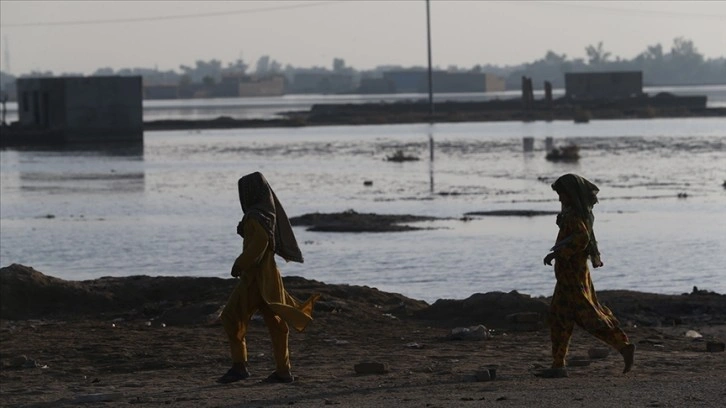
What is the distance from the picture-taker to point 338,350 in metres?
11.7

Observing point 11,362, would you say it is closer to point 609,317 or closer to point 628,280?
point 609,317

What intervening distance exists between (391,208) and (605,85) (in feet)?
262

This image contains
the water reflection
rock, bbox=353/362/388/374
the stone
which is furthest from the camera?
the water reflection

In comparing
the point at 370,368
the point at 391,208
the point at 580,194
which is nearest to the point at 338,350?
the point at 370,368

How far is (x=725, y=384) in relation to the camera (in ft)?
29.5

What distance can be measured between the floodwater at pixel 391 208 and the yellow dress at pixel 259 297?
7.14 metres

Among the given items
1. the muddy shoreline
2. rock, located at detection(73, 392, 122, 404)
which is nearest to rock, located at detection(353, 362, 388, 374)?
rock, located at detection(73, 392, 122, 404)

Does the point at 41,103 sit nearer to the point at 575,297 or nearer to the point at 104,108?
the point at 104,108

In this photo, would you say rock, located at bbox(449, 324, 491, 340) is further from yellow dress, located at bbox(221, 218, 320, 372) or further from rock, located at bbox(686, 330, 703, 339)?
yellow dress, located at bbox(221, 218, 320, 372)

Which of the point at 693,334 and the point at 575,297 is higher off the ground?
the point at 575,297

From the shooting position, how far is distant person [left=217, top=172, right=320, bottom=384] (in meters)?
9.46

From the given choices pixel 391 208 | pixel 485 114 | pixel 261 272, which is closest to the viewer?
pixel 261 272

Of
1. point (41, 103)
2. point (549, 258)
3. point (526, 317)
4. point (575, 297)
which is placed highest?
point (41, 103)

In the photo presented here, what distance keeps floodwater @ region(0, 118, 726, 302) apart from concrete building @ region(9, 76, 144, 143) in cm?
315
